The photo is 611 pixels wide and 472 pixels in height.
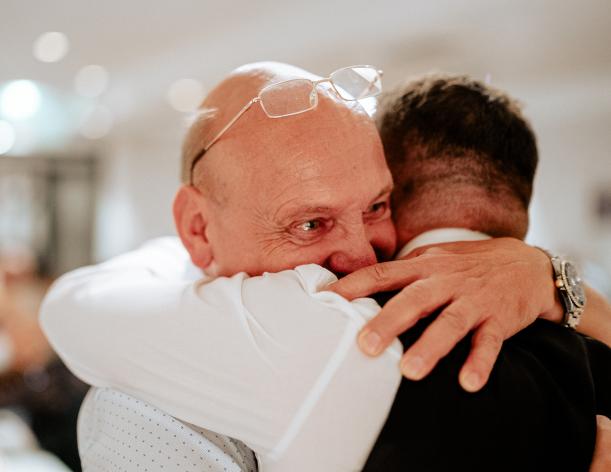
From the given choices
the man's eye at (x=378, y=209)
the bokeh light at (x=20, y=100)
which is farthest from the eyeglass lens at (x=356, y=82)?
the bokeh light at (x=20, y=100)

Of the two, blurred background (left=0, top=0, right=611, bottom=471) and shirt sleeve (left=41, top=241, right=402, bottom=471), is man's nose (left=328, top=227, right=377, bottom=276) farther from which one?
blurred background (left=0, top=0, right=611, bottom=471)

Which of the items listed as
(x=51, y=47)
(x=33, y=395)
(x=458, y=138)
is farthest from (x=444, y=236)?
(x=51, y=47)

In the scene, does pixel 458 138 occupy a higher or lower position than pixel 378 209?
higher

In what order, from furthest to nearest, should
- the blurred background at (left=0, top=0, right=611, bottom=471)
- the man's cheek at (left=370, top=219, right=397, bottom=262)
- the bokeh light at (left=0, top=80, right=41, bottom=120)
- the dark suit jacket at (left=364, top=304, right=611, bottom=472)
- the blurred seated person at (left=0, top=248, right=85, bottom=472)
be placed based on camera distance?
the bokeh light at (left=0, top=80, right=41, bottom=120) → the blurred background at (left=0, top=0, right=611, bottom=471) → the blurred seated person at (left=0, top=248, right=85, bottom=472) → the man's cheek at (left=370, top=219, right=397, bottom=262) → the dark suit jacket at (left=364, top=304, right=611, bottom=472)

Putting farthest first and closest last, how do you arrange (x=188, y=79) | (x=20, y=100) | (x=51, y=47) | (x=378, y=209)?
(x=20, y=100) < (x=188, y=79) < (x=51, y=47) < (x=378, y=209)

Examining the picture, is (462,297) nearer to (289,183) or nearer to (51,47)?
(289,183)

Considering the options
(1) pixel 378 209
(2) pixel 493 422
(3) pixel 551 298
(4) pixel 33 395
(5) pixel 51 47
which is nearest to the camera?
(2) pixel 493 422

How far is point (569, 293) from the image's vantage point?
1.03 meters

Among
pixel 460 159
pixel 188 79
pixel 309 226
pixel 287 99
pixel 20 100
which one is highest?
pixel 287 99

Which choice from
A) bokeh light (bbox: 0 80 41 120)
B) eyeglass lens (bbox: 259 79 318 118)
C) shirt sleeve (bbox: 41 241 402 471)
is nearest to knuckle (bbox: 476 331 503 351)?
shirt sleeve (bbox: 41 241 402 471)

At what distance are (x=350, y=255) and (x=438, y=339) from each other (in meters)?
0.35

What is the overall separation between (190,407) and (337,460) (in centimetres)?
25

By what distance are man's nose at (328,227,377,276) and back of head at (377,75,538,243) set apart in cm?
22

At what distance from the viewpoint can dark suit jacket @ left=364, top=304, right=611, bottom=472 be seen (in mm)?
729
